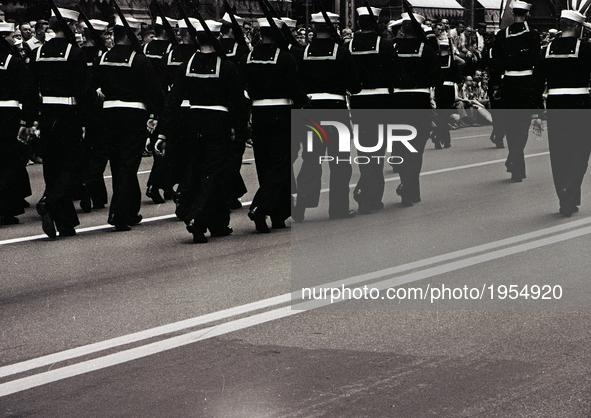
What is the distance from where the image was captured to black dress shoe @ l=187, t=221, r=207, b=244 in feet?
30.3

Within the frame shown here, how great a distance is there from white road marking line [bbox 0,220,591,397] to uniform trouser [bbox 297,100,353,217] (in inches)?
94.5

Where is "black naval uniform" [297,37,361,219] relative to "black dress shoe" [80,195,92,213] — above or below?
above

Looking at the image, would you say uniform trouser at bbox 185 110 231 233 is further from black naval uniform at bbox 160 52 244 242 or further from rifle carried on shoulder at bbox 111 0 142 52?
rifle carried on shoulder at bbox 111 0 142 52

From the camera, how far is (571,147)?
10164 millimetres

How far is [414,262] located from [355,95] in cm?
317

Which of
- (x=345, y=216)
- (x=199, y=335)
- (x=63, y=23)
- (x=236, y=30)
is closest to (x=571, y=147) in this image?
(x=345, y=216)

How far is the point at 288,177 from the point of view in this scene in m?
9.83

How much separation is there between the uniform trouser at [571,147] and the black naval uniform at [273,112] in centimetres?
266

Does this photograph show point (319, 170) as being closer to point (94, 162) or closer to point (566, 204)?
point (566, 204)

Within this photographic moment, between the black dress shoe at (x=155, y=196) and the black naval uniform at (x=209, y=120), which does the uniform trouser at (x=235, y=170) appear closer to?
the black naval uniform at (x=209, y=120)

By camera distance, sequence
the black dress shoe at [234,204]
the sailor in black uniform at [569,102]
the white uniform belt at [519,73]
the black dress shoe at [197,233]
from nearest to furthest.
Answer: the black dress shoe at [197,233], the sailor in black uniform at [569,102], the black dress shoe at [234,204], the white uniform belt at [519,73]

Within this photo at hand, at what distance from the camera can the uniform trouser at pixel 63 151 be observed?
995 cm

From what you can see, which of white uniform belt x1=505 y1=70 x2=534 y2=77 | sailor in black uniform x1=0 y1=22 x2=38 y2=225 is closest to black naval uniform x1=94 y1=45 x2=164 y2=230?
sailor in black uniform x1=0 y1=22 x2=38 y2=225

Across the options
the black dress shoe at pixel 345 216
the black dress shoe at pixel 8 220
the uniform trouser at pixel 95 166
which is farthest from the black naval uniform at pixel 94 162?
the black dress shoe at pixel 345 216
